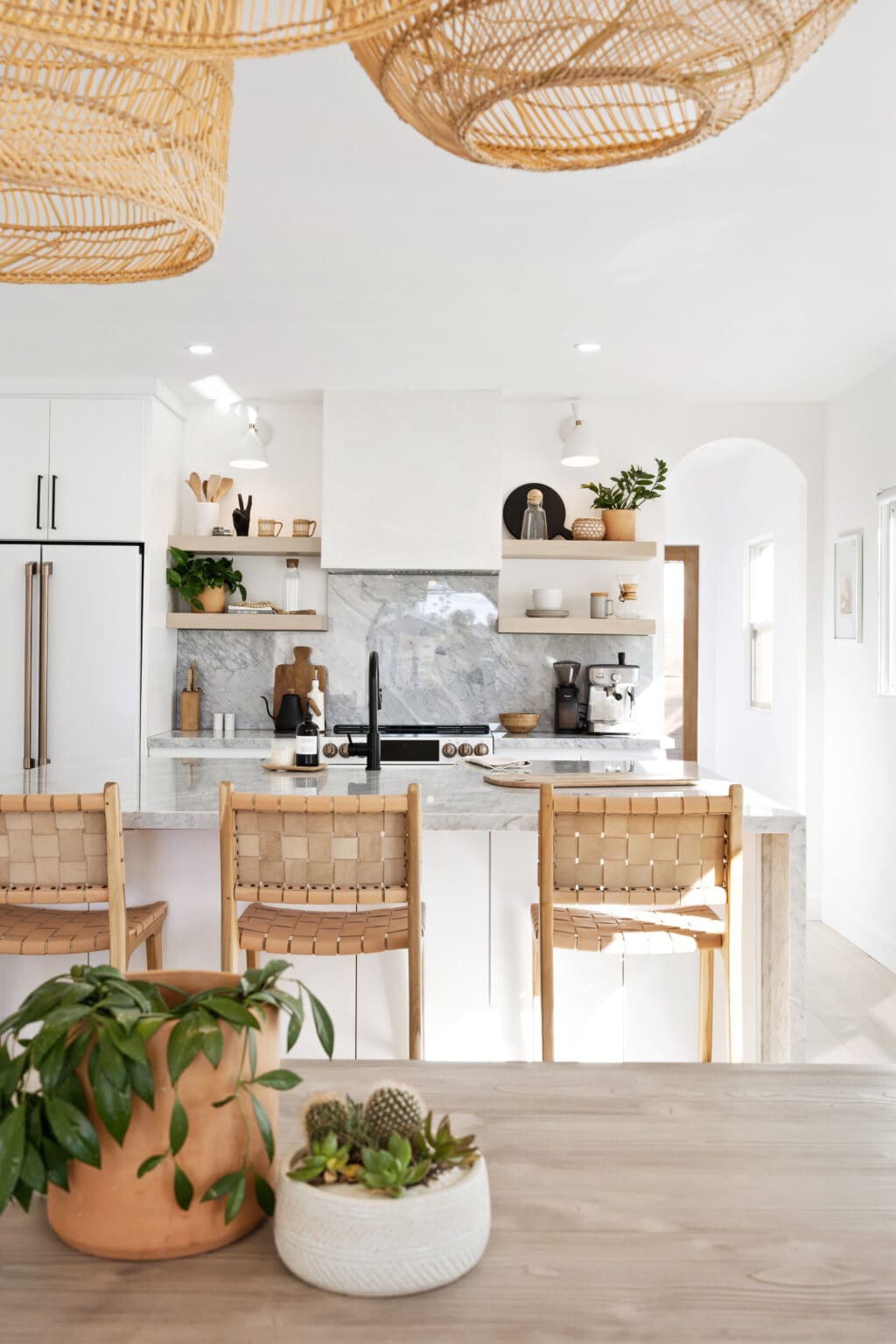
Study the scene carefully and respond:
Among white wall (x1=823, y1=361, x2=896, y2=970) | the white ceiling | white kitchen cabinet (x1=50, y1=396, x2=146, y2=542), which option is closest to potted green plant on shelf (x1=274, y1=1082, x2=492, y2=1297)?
the white ceiling

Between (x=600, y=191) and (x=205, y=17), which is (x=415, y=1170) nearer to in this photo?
(x=205, y=17)

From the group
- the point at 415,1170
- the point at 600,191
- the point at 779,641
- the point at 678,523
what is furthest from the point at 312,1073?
the point at 678,523

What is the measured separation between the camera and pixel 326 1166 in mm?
734

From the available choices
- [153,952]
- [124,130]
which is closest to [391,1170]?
[124,130]

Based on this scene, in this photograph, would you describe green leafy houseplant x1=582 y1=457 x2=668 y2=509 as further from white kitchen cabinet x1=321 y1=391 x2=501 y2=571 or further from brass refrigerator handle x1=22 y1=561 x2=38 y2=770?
brass refrigerator handle x1=22 y1=561 x2=38 y2=770

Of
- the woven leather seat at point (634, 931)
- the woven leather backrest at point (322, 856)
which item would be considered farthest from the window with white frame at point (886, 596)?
the woven leather backrest at point (322, 856)

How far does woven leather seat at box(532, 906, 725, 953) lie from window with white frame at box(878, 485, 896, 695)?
259 centimetres

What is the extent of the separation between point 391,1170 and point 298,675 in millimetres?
4723

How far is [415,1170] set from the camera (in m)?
0.73

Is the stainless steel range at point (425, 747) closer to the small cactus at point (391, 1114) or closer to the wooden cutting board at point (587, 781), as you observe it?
the wooden cutting board at point (587, 781)

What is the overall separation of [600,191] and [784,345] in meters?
1.79

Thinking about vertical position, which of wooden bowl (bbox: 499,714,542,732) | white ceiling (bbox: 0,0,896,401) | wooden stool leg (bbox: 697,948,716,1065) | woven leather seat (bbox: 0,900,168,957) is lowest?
wooden stool leg (bbox: 697,948,716,1065)

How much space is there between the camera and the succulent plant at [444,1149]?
75 cm

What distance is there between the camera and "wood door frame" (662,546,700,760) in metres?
7.90
